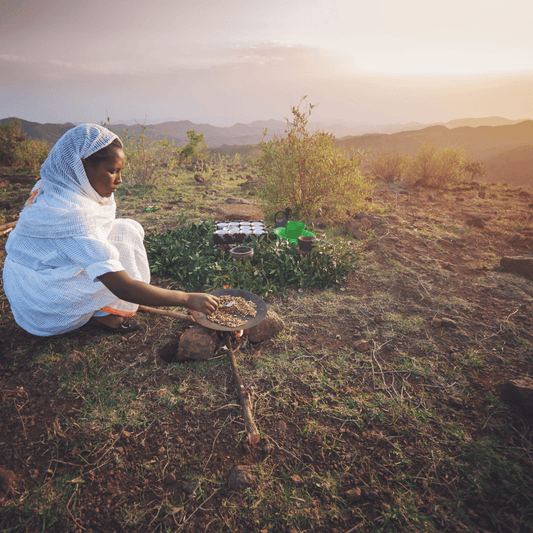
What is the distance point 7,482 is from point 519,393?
2.91 meters

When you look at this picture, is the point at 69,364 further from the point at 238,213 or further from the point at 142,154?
the point at 142,154

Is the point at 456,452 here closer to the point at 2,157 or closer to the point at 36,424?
the point at 36,424

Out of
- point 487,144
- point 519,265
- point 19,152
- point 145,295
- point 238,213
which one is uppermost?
point 487,144

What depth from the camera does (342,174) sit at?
491 centimetres

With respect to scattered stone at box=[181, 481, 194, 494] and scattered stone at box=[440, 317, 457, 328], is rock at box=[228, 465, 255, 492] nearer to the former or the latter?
scattered stone at box=[181, 481, 194, 494]

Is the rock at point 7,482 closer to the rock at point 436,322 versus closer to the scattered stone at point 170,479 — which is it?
the scattered stone at point 170,479

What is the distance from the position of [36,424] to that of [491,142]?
93.4ft

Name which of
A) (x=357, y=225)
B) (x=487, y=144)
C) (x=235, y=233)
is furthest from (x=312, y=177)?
(x=487, y=144)

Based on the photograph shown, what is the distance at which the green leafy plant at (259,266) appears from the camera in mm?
3248

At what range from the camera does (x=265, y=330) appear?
2.52 meters

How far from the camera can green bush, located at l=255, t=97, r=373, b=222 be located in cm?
484

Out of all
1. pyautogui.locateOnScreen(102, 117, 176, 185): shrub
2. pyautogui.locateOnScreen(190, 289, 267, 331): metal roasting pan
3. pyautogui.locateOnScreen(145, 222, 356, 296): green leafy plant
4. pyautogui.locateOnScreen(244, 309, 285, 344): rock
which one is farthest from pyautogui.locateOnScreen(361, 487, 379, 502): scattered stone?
pyautogui.locateOnScreen(102, 117, 176, 185): shrub

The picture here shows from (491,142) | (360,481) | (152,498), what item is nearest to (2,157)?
(152,498)

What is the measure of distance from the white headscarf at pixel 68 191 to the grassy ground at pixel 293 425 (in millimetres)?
945
